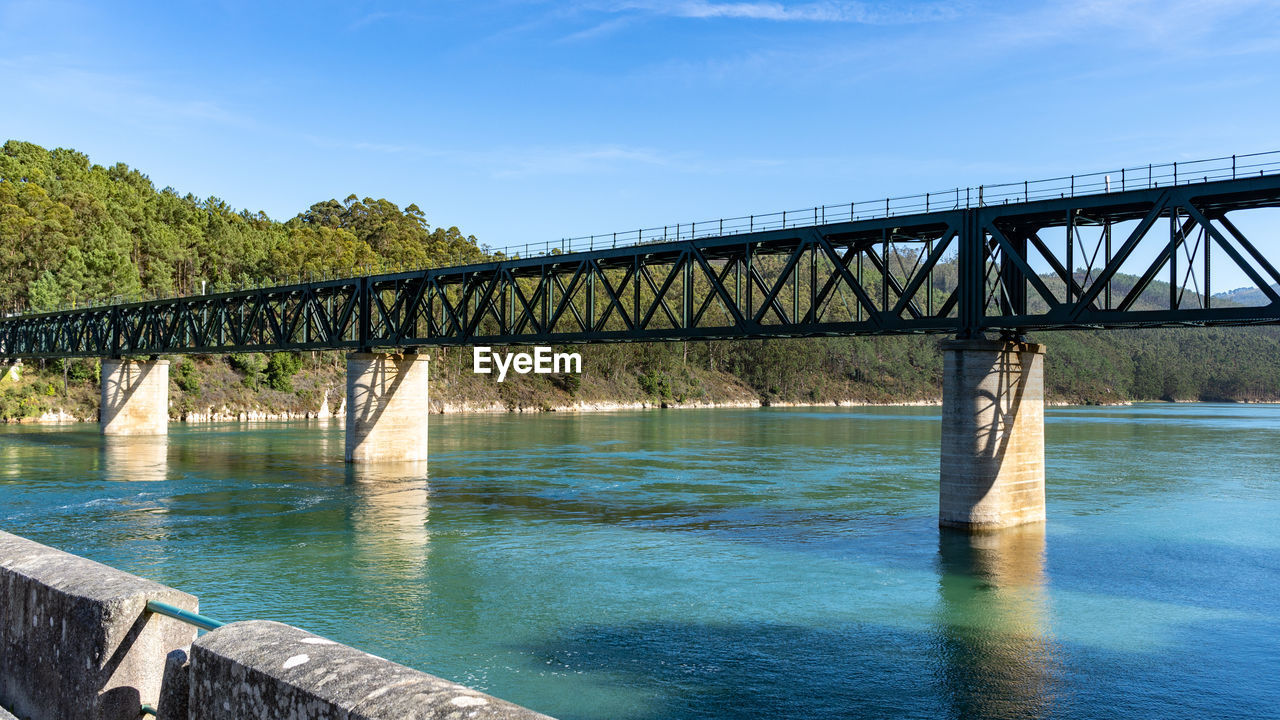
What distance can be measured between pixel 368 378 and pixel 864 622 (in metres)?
44.7

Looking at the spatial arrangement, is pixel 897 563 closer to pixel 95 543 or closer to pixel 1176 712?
pixel 1176 712

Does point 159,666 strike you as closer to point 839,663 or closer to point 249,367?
point 839,663

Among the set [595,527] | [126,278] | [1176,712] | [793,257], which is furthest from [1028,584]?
[126,278]

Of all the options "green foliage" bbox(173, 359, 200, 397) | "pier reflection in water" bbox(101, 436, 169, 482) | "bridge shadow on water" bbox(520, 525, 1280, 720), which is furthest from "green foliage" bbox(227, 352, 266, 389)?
"bridge shadow on water" bbox(520, 525, 1280, 720)

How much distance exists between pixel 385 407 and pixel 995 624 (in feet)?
152

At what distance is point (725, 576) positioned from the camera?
29.9 meters

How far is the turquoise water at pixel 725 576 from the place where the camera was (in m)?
19.8

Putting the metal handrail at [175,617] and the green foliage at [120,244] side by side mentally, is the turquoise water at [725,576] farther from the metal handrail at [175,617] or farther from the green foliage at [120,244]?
the green foliage at [120,244]

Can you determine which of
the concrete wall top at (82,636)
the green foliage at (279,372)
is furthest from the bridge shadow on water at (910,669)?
the green foliage at (279,372)

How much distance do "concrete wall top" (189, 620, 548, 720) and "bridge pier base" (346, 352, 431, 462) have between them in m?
56.2

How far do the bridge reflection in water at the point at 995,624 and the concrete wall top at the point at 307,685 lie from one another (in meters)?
15.0

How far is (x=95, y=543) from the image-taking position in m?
33.1

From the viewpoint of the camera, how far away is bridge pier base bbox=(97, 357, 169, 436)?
285ft

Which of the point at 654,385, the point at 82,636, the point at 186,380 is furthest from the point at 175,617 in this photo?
the point at 654,385
